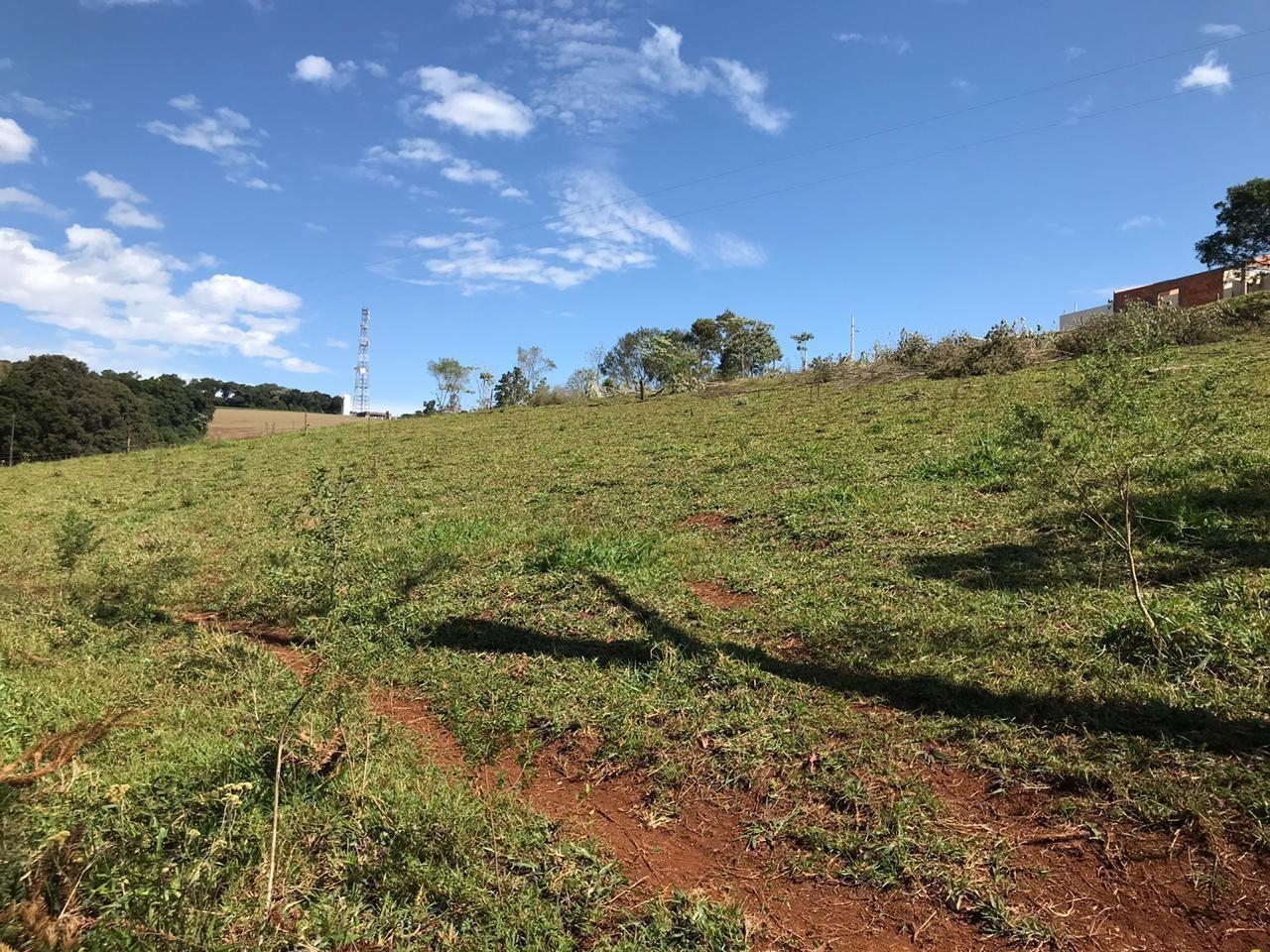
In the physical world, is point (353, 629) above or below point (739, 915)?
above

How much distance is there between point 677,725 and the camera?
371 cm

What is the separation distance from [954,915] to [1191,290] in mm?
44003

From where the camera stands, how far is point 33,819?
7.55 ft

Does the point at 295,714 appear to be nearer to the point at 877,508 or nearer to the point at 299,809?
the point at 299,809

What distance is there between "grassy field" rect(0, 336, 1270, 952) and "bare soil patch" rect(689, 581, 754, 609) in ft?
0.15

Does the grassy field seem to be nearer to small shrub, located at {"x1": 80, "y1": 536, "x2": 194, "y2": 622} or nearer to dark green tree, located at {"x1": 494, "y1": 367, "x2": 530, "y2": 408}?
small shrub, located at {"x1": 80, "y1": 536, "x2": 194, "y2": 622}

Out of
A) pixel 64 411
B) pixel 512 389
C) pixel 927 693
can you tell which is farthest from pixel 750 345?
pixel 927 693

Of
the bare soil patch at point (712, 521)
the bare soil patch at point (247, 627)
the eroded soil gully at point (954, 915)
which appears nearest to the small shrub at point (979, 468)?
the bare soil patch at point (712, 521)

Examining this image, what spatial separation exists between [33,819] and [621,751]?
93.6 inches

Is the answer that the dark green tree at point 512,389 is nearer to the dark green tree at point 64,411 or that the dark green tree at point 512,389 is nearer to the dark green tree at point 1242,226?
the dark green tree at point 64,411

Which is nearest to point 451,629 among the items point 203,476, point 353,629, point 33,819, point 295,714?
point 353,629

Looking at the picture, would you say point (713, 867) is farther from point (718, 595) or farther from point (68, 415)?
point (68, 415)

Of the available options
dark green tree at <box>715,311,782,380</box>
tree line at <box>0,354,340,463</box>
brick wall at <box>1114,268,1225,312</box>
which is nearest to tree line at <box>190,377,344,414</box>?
tree line at <box>0,354,340,463</box>

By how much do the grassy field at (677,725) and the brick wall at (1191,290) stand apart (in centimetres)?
3205
